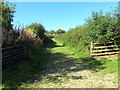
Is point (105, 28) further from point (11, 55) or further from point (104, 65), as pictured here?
point (11, 55)

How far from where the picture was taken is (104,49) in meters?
9.03

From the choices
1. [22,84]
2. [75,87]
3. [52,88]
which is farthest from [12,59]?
[75,87]

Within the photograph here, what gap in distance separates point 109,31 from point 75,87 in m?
6.10

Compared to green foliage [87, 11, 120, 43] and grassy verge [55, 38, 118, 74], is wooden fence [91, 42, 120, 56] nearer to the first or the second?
green foliage [87, 11, 120, 43]

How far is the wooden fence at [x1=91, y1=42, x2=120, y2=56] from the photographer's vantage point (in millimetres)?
8820

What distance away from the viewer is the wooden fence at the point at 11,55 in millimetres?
5871

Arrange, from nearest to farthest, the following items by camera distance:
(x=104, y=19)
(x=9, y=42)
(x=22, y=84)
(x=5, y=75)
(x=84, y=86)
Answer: (x=84, y=86) < (x=22, y=84) < (x=5, y=75) < (x=9, y=42) < (x=104, y=19)

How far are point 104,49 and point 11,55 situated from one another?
7.10 metres

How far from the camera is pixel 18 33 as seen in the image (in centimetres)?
812

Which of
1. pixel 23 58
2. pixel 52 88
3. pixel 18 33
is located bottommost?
pixel 52 88

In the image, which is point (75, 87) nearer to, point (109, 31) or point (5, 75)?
point (5, 75)

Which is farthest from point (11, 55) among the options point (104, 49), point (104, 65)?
point (104, 49)

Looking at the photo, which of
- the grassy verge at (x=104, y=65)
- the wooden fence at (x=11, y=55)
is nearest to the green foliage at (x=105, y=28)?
the grassy verge at (x=104, y=65)

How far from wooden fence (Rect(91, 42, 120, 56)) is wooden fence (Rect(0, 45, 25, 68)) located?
5.62 meters
